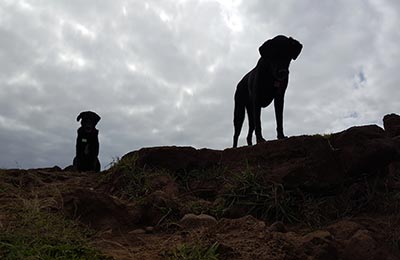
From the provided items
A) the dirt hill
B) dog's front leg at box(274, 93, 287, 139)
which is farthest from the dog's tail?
the dirt hill

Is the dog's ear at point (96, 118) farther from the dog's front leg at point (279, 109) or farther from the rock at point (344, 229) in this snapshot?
the rock at point (344, 229)

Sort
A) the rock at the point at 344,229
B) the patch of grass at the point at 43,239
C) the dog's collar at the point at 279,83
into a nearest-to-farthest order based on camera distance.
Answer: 1. the patch of grass at the point at 43,239
2. the rock at the point at 344,229
3. the dog's collar at the point at 279,83

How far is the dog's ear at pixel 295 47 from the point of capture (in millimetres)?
5805

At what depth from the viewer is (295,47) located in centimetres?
584

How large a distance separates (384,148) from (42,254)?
9.96 feet

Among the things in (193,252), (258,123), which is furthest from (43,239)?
(258,123)

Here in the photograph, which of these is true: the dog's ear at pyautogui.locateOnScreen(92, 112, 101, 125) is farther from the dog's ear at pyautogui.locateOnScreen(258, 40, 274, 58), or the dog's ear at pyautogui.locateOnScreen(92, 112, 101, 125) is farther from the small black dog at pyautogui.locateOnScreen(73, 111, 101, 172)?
the dog's ear at pyautogui.locateOnScreen(258, 40, 274, 58)

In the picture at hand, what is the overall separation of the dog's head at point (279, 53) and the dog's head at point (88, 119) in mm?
4980

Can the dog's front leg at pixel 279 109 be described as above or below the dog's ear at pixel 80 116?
below

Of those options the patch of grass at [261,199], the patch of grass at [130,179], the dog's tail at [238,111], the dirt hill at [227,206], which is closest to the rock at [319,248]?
the dirt hill at [227,206]

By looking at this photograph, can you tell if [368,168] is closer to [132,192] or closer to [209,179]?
[209,179]

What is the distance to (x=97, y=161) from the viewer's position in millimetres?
9789

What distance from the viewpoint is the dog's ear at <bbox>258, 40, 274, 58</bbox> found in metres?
5.76

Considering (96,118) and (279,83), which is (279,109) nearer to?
(279,83)
